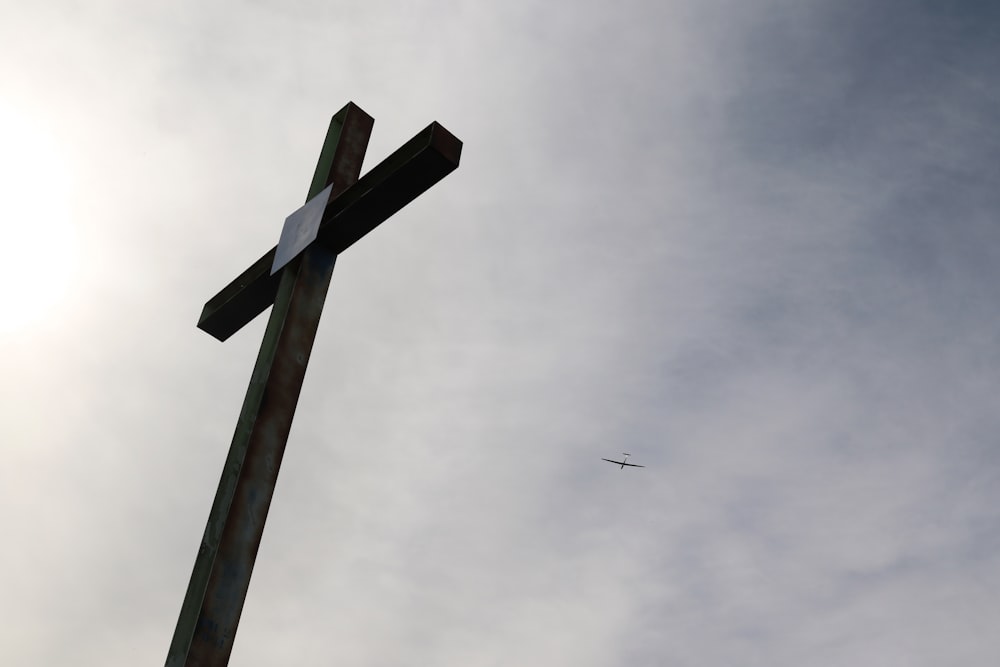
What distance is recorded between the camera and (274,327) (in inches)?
190

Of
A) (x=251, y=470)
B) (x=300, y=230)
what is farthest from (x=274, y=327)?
(x=251, y=470)

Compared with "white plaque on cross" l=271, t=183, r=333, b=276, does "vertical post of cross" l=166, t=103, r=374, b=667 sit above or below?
below

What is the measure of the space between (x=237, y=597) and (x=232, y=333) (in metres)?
2.51

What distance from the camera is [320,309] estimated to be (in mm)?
4930

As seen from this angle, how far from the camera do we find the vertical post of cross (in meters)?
3.90

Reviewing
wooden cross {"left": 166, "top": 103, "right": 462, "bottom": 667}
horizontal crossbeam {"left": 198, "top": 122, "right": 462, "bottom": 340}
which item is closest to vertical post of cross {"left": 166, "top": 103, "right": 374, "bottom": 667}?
wooden cross {"left": 166, "top": 103, "right": 462, "bottom": 667}

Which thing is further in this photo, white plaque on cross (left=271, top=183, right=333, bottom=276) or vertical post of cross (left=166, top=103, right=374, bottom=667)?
white plaque on cross (left=271, top=183, right=333, bottom=276)

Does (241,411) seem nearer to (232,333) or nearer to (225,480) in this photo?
(225,480)

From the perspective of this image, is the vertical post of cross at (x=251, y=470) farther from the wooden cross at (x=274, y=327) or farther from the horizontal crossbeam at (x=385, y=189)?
the horizontal crossbeam at (x=385, y=189)

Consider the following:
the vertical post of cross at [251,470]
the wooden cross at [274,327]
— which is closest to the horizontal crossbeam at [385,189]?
the wooden cross at [274,327]

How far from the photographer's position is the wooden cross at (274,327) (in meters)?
3.96

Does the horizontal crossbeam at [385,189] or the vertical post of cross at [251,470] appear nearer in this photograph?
the vertical post of cross at [251,470]

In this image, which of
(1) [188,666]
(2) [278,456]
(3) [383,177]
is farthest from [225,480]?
(3) [383,177]

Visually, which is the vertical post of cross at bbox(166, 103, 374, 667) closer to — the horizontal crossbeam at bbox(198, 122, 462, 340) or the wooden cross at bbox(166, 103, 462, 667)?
the wooden cross at bbox(166, 103, 462, 667)
